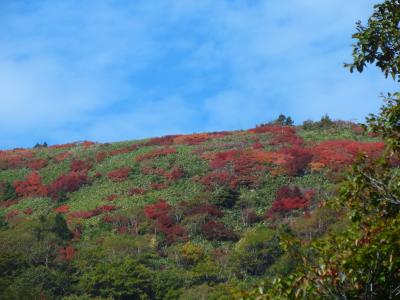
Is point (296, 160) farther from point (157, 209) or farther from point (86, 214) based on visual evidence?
point (86, 214)

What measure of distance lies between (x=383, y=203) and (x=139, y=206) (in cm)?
4017

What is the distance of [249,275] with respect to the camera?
3541 cm

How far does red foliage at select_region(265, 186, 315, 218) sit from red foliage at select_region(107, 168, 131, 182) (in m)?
14.6

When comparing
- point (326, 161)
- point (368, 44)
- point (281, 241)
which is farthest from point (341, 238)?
point (326, 161)

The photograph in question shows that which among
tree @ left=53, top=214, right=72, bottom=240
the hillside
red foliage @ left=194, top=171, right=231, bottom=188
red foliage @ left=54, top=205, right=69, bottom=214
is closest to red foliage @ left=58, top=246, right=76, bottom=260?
the hillside

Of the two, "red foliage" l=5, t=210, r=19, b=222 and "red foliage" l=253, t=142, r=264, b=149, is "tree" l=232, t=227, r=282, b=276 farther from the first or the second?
"red foliage" l=253, t=142, r=264, b=149

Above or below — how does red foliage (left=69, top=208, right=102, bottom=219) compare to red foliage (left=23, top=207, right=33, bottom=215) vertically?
below

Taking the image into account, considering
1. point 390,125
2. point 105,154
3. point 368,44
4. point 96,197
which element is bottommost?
point 390,125

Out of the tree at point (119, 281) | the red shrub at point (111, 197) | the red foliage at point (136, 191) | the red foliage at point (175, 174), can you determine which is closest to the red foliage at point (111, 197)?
the red shrub at point (111, 197)

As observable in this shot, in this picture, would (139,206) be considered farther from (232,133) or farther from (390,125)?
(390,125)

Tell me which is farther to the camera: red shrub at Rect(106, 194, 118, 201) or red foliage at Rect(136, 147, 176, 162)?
red foliage at Rect(136, 147, 176, 162)

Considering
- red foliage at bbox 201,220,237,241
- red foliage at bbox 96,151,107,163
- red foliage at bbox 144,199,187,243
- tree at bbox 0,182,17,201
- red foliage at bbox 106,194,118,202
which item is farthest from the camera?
red foliage at bbox 96,151,107,163

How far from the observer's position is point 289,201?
4512 cm

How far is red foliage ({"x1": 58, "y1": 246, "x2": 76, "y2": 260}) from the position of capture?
123 ft
